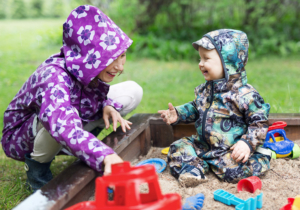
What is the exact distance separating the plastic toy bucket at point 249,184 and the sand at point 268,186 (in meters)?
0.03

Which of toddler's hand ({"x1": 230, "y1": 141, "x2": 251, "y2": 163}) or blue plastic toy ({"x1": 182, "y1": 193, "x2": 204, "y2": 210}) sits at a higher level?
toddler's hand ({"x1": 230, "y1": 141, "x2": 251, "y2": 163})

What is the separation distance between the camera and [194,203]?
4.63ft

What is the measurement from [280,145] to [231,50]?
28.0 inches

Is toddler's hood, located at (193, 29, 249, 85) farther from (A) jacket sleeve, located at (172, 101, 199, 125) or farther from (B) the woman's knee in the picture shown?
(B) the woman's knee

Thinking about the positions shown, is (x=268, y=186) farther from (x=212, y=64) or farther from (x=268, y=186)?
(x=212, y=64)

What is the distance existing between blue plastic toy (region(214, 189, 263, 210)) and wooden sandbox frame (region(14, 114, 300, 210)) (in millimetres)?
578

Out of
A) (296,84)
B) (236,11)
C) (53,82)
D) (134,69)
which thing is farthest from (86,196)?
(236,11)

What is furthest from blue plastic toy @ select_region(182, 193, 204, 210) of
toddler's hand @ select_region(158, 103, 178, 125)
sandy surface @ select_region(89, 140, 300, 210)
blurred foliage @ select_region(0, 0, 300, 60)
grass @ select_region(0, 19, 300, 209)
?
blurred foliage @ select_region(0, 0, 300, 60)

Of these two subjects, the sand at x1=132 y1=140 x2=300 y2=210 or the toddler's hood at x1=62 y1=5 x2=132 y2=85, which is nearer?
the sand at x1=132 y1=140 x2=300 y2=210

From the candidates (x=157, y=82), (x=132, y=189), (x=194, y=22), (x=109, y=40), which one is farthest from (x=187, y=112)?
(x=194, y=22)

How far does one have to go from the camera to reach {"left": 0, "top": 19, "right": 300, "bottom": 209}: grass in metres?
2.27

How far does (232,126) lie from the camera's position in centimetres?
181

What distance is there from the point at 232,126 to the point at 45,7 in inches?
626

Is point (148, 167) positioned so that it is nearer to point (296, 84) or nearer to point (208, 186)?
point (208, 186)
